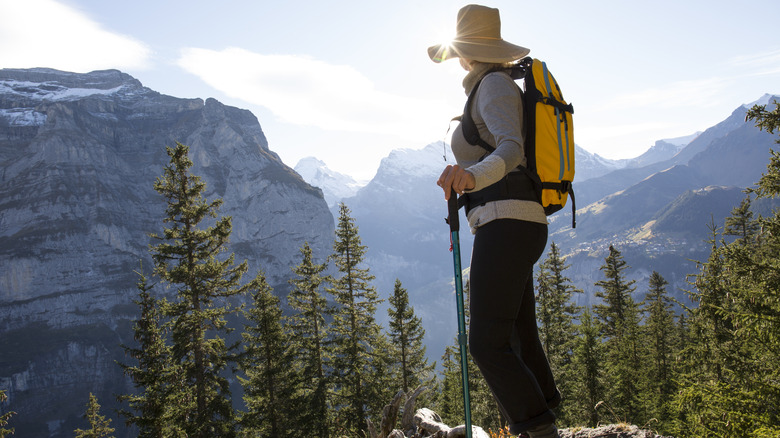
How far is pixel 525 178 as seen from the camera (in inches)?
85.9

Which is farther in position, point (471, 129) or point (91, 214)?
point (91, 214)

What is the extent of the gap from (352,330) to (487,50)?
2049 centimetres

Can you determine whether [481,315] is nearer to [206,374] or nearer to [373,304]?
[206,374]

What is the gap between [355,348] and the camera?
68.8ft

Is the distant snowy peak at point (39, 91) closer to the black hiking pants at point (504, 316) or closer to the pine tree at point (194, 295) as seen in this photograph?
the pine tree at point (194, 295)

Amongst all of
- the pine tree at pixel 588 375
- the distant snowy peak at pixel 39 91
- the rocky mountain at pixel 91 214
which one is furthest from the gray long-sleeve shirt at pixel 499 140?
the distant snowy peak at pixel 39 91

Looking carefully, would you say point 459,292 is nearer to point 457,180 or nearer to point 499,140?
point 457,180

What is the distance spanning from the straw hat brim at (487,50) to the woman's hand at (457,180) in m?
0.79

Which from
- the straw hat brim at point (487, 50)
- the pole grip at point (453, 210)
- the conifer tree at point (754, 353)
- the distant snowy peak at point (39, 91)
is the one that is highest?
the distant snowy peak at point (39, 91)

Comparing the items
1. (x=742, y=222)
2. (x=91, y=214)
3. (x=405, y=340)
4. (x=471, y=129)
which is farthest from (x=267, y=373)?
(x=91, y=214)

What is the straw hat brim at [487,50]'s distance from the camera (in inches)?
92.6

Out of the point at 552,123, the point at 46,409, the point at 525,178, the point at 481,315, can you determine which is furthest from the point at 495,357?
the point at 46,409

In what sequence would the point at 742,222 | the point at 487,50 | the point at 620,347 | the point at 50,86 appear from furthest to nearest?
the point at 50,86
the point at 742,222
the point at 620,347
the point at 487,50

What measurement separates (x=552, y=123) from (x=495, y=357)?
135 cm
